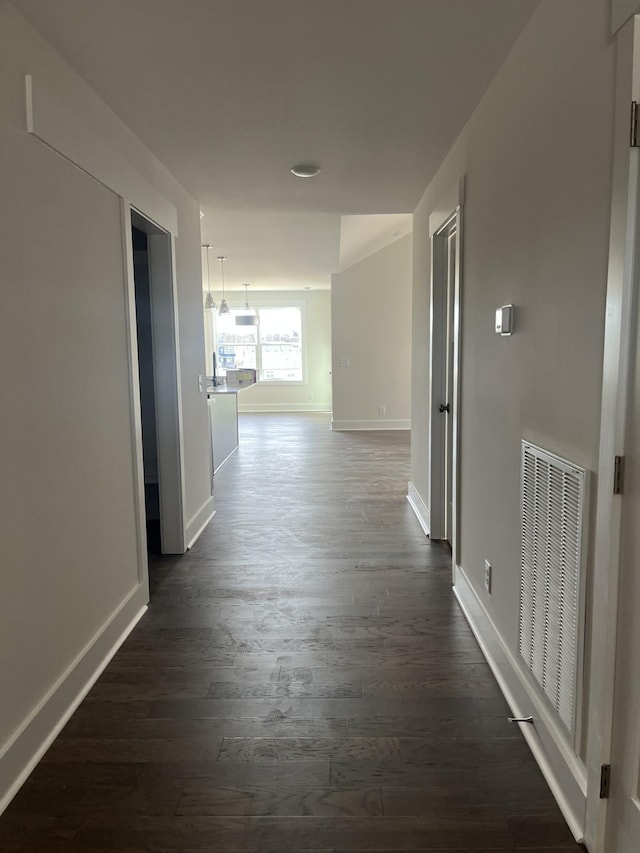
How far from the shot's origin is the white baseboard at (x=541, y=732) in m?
1.53

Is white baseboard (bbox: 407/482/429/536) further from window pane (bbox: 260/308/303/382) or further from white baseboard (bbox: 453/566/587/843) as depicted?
window pane (bbox: 260/308/303/382)

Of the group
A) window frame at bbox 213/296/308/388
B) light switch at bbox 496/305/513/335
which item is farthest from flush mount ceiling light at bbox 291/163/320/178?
window frame at bbox 213/296/308/388

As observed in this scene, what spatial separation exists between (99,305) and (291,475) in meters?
3.78

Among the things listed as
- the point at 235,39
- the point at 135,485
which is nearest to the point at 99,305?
the point at 135,485

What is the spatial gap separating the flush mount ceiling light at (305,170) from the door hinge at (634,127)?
2252 mm

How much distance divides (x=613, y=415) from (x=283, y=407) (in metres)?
10.6

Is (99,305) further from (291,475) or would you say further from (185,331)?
(291,475)

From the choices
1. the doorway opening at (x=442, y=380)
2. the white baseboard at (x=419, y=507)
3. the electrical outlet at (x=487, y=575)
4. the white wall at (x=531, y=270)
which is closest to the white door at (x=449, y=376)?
the doorway opening at (x=442, y=380)

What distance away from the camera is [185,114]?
8.25 ft

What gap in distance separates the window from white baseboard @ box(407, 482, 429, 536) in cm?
715

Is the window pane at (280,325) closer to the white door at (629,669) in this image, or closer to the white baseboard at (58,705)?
the white baseboard at (58,705)

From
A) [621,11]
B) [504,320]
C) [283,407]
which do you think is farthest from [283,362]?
[621,11]

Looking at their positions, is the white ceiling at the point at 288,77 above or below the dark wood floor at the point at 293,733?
above

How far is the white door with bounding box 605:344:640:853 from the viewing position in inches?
49.6
